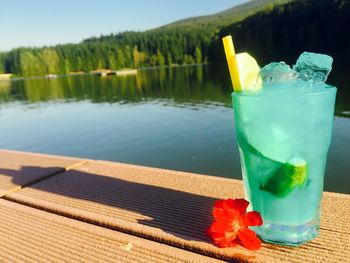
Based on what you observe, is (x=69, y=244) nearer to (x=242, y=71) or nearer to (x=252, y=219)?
(x=252, y=219)

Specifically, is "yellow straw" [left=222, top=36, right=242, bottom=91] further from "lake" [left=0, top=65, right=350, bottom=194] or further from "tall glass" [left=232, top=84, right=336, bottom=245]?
"lake" [left=0, top=65, right=350, bottom=194]

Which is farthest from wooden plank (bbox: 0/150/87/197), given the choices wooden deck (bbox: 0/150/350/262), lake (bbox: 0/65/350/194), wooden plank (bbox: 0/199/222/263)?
lake (bbox: 0/65/350/194)

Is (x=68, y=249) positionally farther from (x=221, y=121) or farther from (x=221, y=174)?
(x=221, y=121)

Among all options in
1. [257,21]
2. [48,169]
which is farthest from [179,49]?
[48,169]

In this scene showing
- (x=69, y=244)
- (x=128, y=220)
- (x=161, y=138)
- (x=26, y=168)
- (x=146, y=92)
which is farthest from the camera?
(x=146, y=92)

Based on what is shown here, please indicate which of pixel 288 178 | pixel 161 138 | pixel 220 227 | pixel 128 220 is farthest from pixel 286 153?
pixel 161 138
